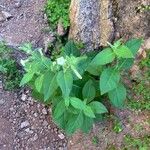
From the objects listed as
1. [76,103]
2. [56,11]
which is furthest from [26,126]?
[56,11]

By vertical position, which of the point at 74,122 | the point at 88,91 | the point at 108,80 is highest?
the point at 108,80

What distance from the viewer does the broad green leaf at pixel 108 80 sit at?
3.37 metres

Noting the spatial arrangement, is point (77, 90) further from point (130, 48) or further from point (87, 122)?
point (130, 48)

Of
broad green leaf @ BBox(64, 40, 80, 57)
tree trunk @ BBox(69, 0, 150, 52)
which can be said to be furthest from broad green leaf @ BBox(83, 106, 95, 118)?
tree trunk @ BBox(69, 0, 150, 52)

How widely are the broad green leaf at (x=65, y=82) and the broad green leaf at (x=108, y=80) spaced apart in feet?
1.16

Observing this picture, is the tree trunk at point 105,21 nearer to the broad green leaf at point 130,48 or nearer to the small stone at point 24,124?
the broad green leaf at point 130,48

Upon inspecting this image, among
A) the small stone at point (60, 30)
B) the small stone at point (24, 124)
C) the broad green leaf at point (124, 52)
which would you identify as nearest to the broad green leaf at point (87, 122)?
the broad green leaf at point (124, 52)

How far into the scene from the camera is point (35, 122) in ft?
14.2

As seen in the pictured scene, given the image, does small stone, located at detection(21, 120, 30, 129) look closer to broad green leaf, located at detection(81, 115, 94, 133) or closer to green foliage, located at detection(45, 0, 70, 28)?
broad green leaf, located at detection(81, 115, 94, 133)

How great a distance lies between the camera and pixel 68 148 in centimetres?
412

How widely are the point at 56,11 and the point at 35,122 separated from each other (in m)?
1.39

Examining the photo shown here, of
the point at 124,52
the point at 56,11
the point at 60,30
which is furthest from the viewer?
the point at 56,11

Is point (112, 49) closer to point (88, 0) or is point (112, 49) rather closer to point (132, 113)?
point (132, 113)

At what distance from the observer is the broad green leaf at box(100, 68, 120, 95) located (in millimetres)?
3371
